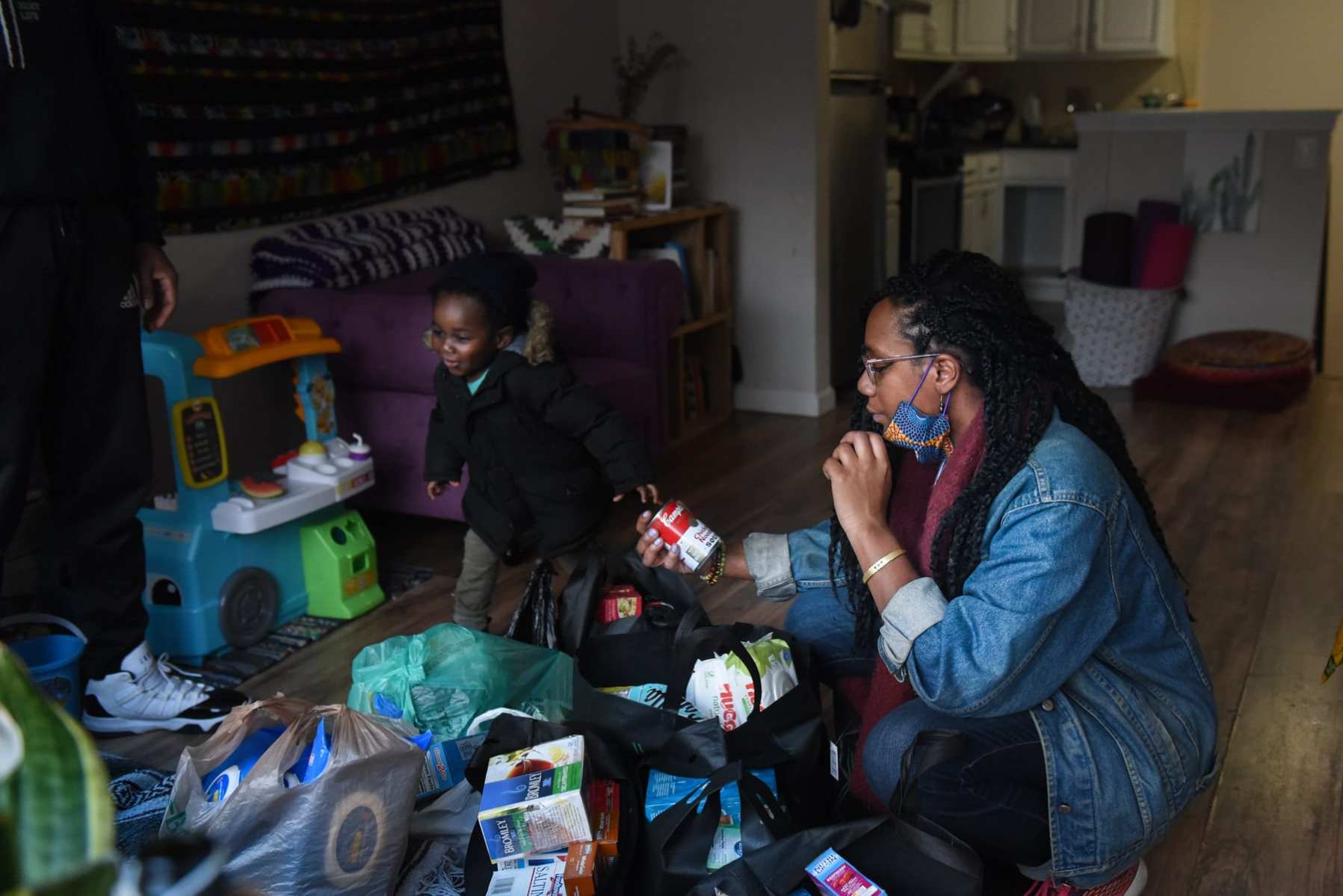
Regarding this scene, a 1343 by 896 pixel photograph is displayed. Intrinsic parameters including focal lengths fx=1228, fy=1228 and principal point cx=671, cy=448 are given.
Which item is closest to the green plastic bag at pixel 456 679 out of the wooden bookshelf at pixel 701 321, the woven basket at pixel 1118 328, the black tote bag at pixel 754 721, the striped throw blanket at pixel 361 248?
the black tote bag at pixel 754 721

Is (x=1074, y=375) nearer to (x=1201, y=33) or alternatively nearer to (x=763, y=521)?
(x=763, y=521)

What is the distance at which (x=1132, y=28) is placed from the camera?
6.74 meters

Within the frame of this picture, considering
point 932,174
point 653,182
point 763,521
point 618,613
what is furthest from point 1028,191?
point 618,613

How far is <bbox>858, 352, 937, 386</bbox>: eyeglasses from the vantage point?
160 centimetres

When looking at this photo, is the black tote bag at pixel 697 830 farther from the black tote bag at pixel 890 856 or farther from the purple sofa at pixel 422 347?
the purple sofa at pixel 422 347

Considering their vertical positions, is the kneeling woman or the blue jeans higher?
the kneeling woman

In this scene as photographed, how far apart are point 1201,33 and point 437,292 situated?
20.7 feet

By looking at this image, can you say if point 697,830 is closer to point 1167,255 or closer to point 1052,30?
point 1167,255

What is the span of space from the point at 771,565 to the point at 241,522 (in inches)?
50.4

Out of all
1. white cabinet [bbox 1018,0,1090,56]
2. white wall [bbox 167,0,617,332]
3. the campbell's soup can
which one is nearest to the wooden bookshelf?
white wall [bbox 167,0,617,332]

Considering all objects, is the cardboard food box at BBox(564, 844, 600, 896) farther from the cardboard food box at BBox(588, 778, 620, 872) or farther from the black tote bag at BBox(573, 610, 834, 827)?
the black tote bag at BBox(573, 610, 834, 827)

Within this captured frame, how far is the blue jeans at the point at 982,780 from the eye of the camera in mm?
1584

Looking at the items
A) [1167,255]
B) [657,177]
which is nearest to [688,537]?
[657,177]

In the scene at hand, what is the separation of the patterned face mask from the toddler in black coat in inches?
33.6
